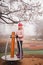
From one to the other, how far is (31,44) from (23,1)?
0.39 metres

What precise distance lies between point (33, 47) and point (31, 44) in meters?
0.03

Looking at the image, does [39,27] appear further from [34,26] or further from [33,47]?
[33,47]

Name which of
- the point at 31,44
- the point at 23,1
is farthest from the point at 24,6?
the point at 31,44

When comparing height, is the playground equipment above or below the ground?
above

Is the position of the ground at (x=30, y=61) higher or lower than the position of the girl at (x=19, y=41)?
lower

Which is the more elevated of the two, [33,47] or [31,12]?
[31,12]

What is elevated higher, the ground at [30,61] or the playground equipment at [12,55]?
the playground equipment at [12,55]

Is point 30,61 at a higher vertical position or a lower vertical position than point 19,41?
lower

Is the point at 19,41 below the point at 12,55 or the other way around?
the other way around

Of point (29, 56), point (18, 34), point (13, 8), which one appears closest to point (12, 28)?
point (18, 34)

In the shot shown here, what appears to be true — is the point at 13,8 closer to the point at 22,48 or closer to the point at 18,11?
the point at 18,11

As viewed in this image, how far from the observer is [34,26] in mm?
1266

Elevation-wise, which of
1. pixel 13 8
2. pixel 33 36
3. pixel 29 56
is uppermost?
pixel 13 8

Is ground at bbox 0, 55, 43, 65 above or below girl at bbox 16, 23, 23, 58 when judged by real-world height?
below
